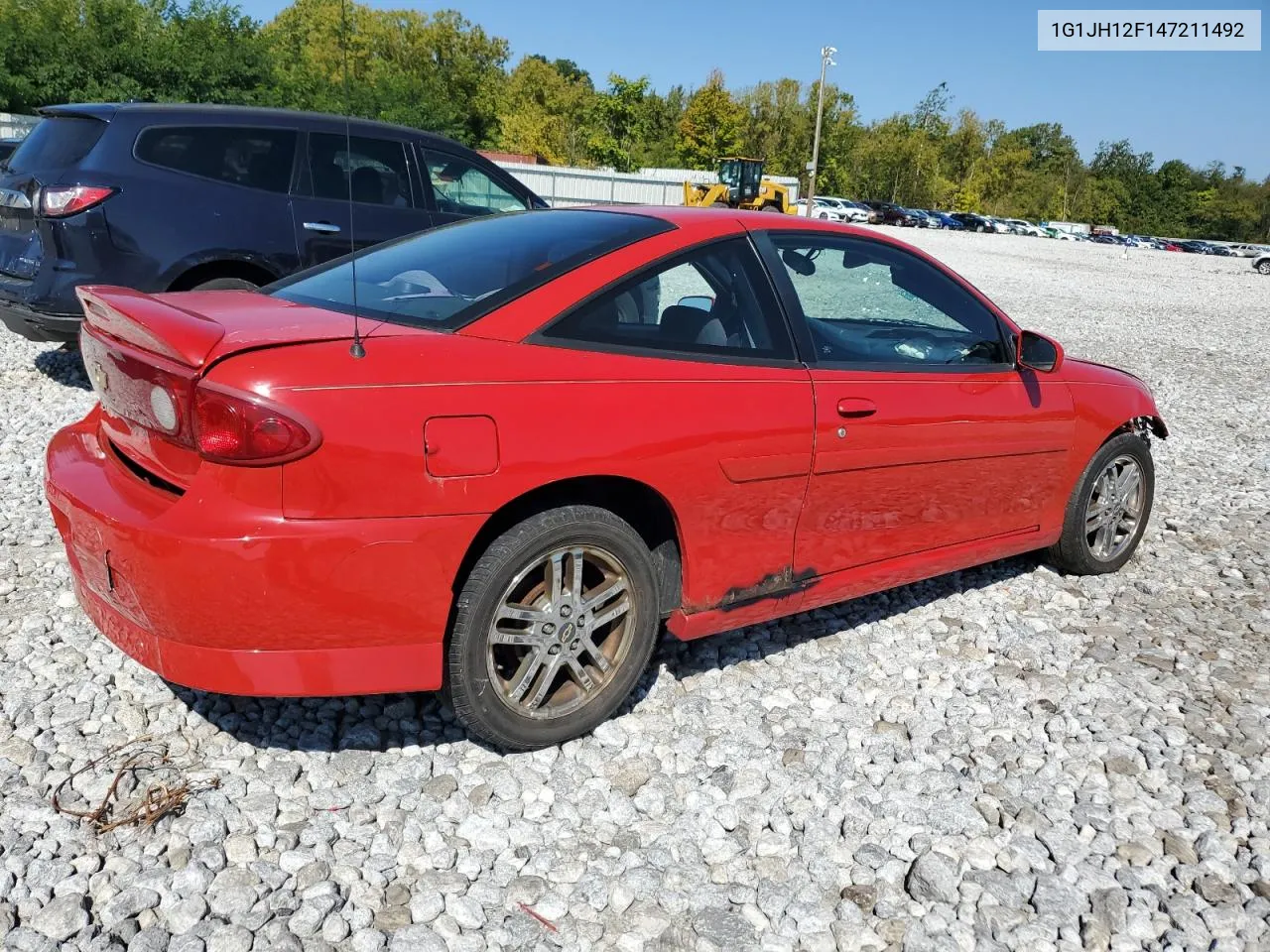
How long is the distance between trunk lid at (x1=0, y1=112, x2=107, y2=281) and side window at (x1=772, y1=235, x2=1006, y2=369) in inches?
182

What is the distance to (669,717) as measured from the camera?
130 inches

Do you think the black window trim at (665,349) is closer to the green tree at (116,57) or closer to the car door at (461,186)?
the car door at (461,186)

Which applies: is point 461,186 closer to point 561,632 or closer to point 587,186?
point 561,632

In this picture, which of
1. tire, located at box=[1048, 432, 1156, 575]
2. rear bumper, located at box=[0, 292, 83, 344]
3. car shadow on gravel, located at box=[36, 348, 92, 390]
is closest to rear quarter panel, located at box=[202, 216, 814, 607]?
tire, located at box=[1048, 432, 1156, 575]

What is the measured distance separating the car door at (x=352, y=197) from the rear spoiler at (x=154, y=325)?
376 cm

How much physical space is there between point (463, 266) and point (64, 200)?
398cm

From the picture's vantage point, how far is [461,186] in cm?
761

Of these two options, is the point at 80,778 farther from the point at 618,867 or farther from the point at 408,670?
the point at 618,867

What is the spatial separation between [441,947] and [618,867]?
19.5 inches

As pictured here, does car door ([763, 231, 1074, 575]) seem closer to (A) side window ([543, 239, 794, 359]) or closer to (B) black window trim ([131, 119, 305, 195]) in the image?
(A) side window ([543, 239, 794, 359])

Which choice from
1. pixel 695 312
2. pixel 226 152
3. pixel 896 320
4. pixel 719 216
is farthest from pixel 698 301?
pixel 226 152

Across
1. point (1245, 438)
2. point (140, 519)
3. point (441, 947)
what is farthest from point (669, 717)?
point (1245, 438)

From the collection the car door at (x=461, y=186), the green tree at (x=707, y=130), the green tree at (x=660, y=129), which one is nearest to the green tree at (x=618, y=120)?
the green tree at (x=660, y=129)

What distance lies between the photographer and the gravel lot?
7.75 feet
